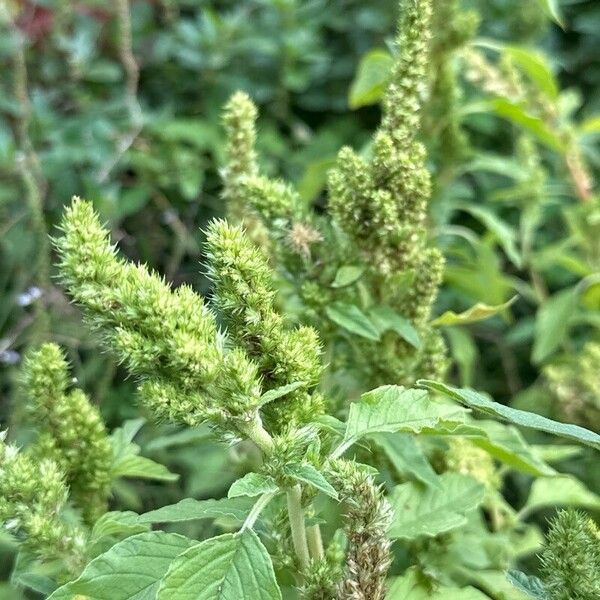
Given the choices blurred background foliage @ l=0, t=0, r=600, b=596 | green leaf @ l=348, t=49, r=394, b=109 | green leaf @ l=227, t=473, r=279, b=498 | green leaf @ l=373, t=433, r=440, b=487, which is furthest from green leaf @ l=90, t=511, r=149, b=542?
green leaf @ l=348, t=49, r=394, b=109

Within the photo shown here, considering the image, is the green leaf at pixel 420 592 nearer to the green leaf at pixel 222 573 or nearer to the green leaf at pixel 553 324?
the green leaf at pixel 222 573

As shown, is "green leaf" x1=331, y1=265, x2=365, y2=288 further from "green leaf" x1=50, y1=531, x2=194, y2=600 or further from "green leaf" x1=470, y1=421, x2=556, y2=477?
"green leaf" x1=50, y1=531, x2=194, y2=600

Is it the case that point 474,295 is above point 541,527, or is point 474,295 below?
above

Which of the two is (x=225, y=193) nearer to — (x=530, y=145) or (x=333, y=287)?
(x=333, y=287)

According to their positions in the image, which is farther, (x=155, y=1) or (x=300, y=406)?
(x=155, y=1)

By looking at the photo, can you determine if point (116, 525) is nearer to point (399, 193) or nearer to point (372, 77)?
point (399, 193)

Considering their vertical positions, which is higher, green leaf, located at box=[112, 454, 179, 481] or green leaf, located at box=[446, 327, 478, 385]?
green leaf, located at box=[112, 454, 179, 481]

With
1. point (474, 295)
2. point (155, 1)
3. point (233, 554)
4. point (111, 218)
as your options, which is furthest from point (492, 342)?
point (233, 554)
